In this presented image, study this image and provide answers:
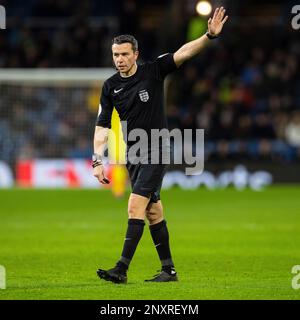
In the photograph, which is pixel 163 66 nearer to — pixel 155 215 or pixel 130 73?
pixel 130 73

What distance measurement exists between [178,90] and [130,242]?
1922cm

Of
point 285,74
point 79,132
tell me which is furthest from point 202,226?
point 285,74

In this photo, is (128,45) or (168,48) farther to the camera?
(168,48)

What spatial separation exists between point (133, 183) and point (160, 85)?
0.99 metres

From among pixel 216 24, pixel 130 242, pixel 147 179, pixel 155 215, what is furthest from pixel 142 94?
pixel 130 242

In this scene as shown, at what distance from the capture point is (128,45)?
9242 millimetres

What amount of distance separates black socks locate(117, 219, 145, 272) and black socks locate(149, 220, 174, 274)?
237 millimetres

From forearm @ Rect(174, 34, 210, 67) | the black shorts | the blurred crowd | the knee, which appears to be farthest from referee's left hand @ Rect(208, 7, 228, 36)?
the blurred crowd

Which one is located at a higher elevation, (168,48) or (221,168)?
(168,48)

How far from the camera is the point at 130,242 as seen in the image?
924 cm

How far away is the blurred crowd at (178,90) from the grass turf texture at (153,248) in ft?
7.79

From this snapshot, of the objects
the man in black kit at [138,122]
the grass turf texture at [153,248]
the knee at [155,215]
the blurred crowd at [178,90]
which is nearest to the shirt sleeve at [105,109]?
the man in black kit at [138,122]

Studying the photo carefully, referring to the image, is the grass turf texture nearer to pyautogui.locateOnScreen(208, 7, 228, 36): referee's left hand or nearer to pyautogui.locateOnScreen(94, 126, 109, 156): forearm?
pyautogui.locateOnScreen(94, 126, 109, 156): forearm
